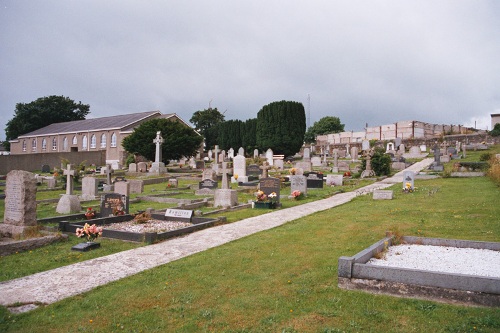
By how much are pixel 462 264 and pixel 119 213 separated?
1038 centimetres

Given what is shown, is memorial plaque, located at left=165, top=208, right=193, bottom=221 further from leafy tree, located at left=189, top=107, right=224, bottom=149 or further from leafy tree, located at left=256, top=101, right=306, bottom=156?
leafy tree, located at left=189, top=107, right=224, bottom=149

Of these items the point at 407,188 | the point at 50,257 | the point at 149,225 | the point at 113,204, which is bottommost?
the point at 50,257

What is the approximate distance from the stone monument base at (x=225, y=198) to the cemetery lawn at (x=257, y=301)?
20.2ft

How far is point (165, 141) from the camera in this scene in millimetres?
41562

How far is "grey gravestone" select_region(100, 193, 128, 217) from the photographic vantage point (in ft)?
42.8

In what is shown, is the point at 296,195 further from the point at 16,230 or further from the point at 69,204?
the point at 16,230

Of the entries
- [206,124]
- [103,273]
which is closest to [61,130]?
[206,124]

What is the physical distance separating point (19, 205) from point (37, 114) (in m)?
83.4

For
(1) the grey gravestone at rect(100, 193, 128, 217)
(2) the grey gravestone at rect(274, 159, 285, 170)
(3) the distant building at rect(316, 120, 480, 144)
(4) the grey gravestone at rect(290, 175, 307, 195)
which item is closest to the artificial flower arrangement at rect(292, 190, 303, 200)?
(4) the grey gravestone at rect(290, 175, 307, 195)

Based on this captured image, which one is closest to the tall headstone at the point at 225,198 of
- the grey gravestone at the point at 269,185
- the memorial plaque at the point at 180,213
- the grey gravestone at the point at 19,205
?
the grey gravestone at the point at 269,185

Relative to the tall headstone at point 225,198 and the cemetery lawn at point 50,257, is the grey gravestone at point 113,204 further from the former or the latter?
the tall headstone at point 225,198

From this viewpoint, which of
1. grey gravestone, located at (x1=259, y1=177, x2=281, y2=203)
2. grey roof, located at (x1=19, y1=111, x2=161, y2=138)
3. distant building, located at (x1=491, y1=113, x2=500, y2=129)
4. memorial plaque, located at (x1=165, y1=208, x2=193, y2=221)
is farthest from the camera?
distant building, located at (x1=491, y1=113, x2=500, y2=129)

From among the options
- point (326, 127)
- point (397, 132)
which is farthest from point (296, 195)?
point (326, 127)

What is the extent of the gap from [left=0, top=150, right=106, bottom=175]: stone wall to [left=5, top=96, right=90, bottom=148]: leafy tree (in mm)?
35392
